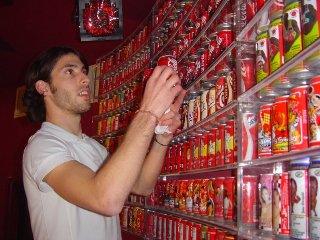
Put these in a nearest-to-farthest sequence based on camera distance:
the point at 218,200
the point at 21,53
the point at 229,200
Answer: the point at 229,200
the point at 218,200
the point at 21,53

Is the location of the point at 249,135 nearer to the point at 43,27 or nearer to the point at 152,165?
the point at 152,165

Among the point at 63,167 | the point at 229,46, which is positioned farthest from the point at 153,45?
the point at 63,167

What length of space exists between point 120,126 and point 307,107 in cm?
266

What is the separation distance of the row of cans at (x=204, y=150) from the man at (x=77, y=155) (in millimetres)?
330

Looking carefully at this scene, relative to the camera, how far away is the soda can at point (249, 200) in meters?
1.59

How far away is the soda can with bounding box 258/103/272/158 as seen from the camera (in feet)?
4.78

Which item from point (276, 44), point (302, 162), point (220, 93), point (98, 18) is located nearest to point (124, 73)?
point (98, 18)

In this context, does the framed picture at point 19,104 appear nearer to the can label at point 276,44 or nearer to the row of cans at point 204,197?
the row of cans at point 204,197

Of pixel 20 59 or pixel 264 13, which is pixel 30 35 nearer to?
pixel 20 59

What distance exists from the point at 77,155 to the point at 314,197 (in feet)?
3.18

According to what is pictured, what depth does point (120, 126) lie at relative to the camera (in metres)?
3.74

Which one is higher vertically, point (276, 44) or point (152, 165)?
point (276, 44)

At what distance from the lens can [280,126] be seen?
137cm

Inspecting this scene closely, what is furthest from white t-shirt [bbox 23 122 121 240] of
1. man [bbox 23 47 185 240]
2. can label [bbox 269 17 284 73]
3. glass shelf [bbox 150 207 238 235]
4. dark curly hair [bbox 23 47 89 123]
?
can label [bbox 269 17 284 73]
